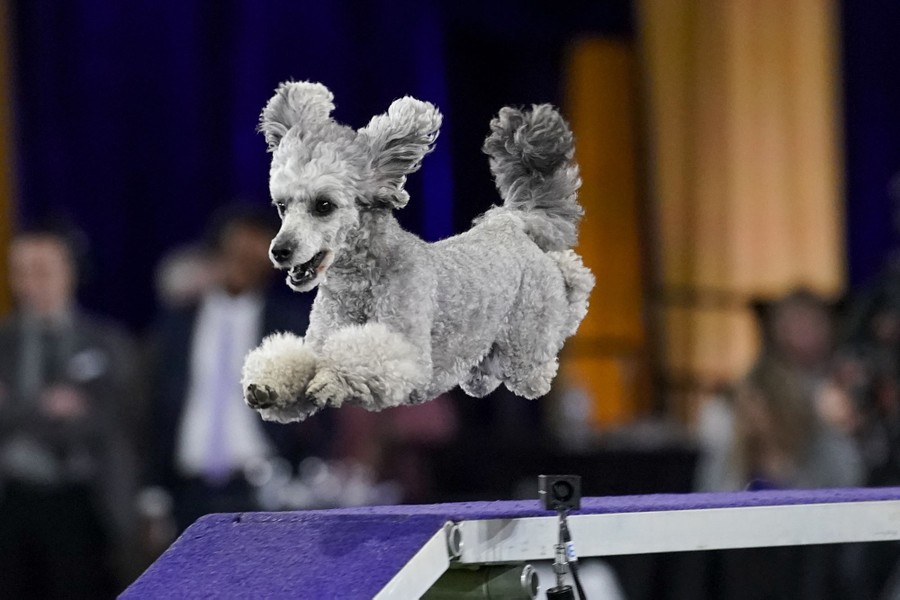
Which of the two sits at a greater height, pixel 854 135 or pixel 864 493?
pixel 854 135

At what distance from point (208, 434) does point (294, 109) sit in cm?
179

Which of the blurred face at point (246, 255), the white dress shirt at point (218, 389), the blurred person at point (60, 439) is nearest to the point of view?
the blurred face at point (246, 255)

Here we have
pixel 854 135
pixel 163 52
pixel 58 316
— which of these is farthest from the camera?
pixel 854 135

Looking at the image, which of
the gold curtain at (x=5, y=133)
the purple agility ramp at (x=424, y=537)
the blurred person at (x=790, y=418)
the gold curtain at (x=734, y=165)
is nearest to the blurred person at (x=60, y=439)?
the gold curtain at (x=5, y=133)

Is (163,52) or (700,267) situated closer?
(163,52)

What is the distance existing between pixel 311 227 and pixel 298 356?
126mm

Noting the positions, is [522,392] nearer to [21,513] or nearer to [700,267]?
[21,513]

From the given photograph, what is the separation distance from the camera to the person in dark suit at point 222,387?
2688 millimetres

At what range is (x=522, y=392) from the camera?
1693 millimetres

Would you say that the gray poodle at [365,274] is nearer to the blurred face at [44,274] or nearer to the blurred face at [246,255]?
the blurred face at [246,255]

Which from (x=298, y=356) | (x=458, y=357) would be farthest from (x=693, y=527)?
(x=298, y=356)

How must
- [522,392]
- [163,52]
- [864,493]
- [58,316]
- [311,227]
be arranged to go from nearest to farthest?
1. [311,227]
2. [522,392]
3. [864,493]
4. [58,316]
5. [163,52]

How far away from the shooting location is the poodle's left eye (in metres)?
1.47

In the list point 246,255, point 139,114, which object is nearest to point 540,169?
point 246,255
